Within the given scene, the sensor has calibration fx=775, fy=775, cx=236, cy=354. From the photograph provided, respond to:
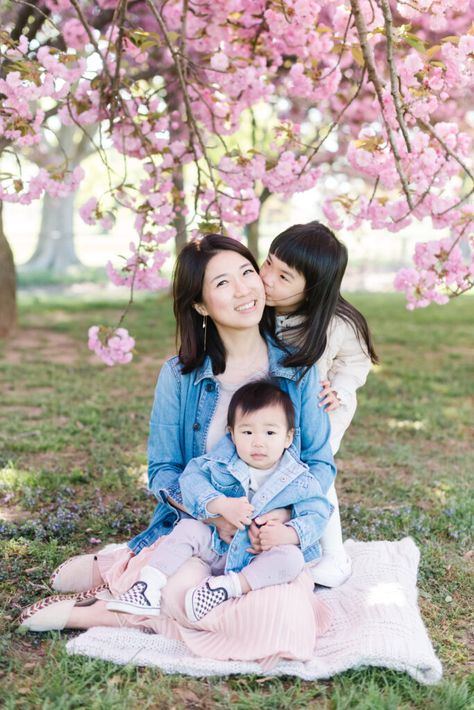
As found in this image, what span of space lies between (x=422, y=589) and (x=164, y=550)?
1.04m

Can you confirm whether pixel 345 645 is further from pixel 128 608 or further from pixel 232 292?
pixel 232 292

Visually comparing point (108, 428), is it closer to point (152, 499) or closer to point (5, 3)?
point (152, 499)

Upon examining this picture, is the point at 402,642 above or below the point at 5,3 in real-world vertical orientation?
below

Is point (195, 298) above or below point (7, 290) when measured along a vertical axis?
above

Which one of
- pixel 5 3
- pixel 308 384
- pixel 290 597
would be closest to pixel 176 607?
pixel 290 597

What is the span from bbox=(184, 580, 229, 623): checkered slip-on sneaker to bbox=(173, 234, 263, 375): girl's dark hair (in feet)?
2.54

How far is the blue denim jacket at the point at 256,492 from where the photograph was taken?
257cm

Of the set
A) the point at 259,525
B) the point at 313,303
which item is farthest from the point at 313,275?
the point at 259,525

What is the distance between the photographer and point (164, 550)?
8.33 ft

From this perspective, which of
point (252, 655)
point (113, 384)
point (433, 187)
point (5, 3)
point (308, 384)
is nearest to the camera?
point (252, 655)

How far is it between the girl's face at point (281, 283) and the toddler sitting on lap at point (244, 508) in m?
0.36

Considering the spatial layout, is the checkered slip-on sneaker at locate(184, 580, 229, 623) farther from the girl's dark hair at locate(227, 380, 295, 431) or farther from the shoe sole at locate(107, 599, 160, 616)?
the girl's dark hair at locate(227, 380, 295, 431)

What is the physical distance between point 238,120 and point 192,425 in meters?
2.33

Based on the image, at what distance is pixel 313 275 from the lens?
2.80 meters
